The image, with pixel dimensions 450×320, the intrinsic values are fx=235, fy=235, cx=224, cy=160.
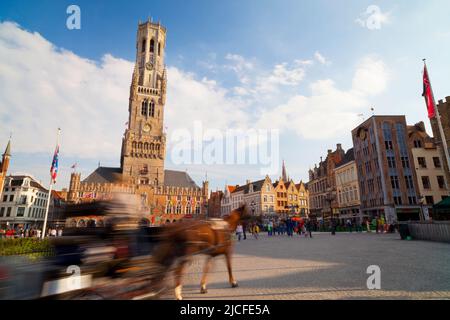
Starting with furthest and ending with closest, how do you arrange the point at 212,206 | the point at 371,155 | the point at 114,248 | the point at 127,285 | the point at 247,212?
the point at 212,206 → the point at 371,155 → the point at 247,212 → the point at 114,248 → the point at 127,285

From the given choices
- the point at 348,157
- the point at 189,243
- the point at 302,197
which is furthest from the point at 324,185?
the point at 189,243

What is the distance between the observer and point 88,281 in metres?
4.08

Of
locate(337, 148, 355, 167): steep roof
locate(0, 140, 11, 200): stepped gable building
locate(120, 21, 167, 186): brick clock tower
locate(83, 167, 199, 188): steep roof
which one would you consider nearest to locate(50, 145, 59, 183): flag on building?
locate(120, 21, 167, 186): brick clock tower

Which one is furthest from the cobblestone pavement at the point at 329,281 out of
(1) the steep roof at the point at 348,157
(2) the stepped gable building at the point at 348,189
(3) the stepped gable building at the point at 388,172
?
(1) the steep roof at the point at 348,157

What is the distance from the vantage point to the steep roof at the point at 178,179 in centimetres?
7831

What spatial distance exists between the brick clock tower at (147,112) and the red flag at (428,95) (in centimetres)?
6198

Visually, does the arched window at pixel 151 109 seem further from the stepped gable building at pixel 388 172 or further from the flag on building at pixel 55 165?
the stepped gable building at pixel 388 172

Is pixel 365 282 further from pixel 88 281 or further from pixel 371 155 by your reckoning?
pixel 371 155

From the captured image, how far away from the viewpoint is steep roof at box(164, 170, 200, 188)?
257ft

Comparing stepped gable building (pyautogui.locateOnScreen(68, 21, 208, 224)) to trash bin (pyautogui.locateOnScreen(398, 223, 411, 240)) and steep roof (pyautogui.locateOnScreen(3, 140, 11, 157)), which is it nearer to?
steep roof (pyautogui.locateOnScreen(3, 140, 11, 157))

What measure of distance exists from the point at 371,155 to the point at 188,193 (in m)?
53.1

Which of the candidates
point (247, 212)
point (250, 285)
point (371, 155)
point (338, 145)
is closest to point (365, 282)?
point (250, 285)

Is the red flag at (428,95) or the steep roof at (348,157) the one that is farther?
the steep roof at (348,157)

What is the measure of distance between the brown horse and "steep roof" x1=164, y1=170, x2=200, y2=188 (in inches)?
2859
